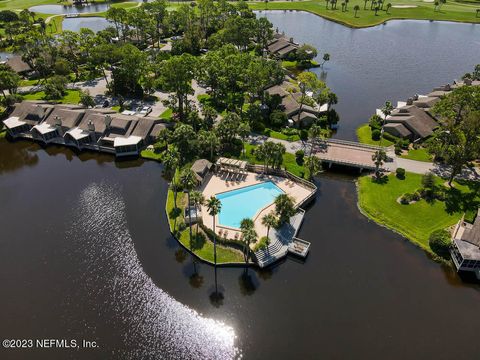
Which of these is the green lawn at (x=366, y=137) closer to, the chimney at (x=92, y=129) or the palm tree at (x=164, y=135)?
the palm tree at (x=164, y=135)

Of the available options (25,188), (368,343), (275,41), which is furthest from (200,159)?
(275,41)

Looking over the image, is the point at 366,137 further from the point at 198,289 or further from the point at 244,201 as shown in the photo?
the point at 198,289

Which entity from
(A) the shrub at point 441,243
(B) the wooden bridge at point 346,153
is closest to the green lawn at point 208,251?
(A) the shrub at point 441,243

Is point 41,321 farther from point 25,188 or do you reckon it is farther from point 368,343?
point 368,343

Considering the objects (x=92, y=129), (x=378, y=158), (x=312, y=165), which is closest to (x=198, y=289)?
(x=312, y=165)

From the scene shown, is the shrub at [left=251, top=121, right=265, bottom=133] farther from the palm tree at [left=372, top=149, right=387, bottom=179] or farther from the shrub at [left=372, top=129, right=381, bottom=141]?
the palm tree at [left=372, top=149, right=387, bottom=179]
